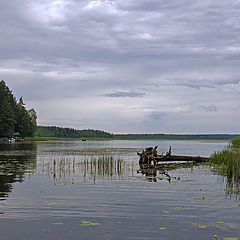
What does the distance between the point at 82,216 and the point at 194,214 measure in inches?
163

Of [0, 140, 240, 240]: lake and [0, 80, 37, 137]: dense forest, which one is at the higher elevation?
[0, 80, 37, 137]: dense forest

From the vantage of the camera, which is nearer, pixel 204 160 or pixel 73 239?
pixel 73 239

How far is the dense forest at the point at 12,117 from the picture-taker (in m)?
102

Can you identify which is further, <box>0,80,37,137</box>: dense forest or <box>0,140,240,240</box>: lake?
<box>0,80,37,137</box>: dense forest

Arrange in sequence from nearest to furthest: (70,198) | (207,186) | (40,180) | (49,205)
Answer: (49,205) → (70,198) → (207,186) → (40,180)

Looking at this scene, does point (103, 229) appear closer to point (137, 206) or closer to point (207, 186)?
point (137, 206)

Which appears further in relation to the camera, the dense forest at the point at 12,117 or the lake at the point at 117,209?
the dense forest at the point at 12,117

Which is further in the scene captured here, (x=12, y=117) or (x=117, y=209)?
(x=12, y=117)

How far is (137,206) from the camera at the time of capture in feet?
43.3

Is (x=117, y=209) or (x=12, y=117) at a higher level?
(x=12, y=117)

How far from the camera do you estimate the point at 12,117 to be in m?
107

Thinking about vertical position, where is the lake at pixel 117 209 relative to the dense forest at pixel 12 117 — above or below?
below

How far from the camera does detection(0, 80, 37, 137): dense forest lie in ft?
334

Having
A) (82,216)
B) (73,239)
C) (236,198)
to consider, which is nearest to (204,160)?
(236,198)
